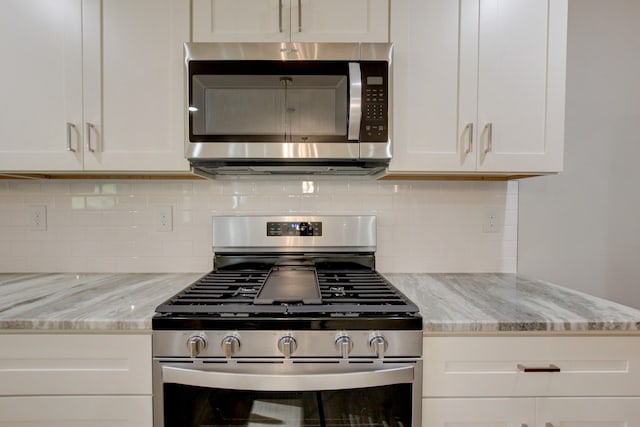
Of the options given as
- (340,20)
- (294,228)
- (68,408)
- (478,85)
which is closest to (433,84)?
(478,85)

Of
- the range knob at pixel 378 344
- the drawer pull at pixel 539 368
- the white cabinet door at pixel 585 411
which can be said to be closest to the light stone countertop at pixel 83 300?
the range knob at pixel 378 344

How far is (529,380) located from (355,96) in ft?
3.51

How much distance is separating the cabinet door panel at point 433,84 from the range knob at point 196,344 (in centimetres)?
89

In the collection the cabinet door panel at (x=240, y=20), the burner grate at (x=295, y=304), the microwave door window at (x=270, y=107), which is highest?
the cabinet door panel at (x=240, y=20)

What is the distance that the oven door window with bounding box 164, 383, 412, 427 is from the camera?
992 millimetres

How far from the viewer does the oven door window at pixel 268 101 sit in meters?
1.27

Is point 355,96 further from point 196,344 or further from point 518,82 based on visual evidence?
point 196,344

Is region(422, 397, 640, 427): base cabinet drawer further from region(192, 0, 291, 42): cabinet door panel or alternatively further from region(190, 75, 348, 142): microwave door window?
region(192, 0, 291, 42): cabinet door panel

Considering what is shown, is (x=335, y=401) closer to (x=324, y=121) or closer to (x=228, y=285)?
(x=228, y=285)

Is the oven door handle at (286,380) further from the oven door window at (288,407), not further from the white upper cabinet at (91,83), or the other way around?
the white upper cabinet at (91,83)

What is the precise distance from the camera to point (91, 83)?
51.4 inches

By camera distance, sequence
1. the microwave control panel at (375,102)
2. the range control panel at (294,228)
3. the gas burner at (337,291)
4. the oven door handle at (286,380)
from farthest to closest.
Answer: the range control panel at (294,228) < the microwave control panel at (375,102) < the gas burner at (337,291) < the oven door handle at (286,380)

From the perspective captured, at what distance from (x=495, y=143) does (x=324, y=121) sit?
2.20 ft

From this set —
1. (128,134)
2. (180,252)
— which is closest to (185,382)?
(180,252)
